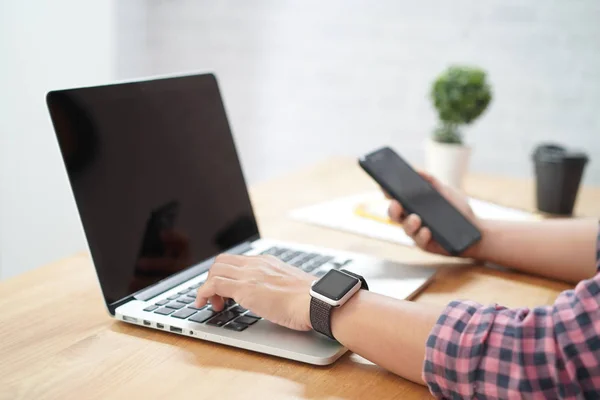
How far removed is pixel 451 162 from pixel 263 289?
2.80 ft

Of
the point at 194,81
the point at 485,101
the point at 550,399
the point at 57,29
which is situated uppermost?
the point at 57,29

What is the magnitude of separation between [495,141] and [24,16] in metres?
1.46

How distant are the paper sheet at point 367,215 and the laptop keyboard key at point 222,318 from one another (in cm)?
47

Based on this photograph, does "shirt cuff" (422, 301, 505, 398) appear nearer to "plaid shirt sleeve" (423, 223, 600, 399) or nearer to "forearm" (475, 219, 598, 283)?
"plaid shirt sleeve" (423, 223, 600, 399)

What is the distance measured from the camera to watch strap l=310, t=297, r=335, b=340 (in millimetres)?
812

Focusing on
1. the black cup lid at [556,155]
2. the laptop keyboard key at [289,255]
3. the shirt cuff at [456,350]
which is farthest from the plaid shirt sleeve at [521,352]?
the black cup lid at [556,155]

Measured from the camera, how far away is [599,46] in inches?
85.9

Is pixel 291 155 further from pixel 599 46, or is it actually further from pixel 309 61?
pixel 599 46

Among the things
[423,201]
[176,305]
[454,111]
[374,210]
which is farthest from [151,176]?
[454,111]

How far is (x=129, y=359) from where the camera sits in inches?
31.0

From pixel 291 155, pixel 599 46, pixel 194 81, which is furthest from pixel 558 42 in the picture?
pixel 194 81

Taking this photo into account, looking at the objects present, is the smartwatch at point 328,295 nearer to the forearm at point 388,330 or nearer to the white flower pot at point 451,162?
the forearm at point 388,330

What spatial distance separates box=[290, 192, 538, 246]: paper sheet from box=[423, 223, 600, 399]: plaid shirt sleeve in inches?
20.4

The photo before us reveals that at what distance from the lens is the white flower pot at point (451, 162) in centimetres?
160
